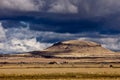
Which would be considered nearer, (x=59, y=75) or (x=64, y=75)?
(x=64, y=75)

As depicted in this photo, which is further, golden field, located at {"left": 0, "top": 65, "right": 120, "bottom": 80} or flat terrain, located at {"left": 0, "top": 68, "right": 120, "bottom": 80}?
golden field, located at {"left": 0, "top": 65, "right": 120, "bottom": 80}

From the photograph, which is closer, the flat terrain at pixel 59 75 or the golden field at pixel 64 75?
the flat terrain at pixel 59 75
